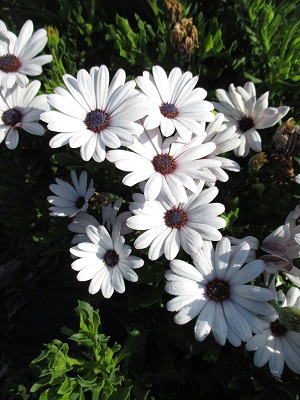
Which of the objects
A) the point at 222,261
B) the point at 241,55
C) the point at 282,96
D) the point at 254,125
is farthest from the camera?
the point at 241,55

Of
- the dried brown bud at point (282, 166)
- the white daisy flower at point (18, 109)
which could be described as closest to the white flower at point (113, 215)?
the white daisy flower at point (18, 109)

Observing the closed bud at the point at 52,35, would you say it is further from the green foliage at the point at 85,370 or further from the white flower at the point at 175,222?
the green foliage at the point at 85,370

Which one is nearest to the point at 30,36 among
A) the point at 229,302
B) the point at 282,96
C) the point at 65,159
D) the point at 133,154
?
the point at 65,159

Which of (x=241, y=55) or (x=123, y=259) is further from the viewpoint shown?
(x=241, y=55)

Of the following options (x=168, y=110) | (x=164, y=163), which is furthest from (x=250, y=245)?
(x=168, y=110)

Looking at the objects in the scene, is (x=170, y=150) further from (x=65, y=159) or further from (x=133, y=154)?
(x=65, y=159)

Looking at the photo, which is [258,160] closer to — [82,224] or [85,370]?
[82,224]
